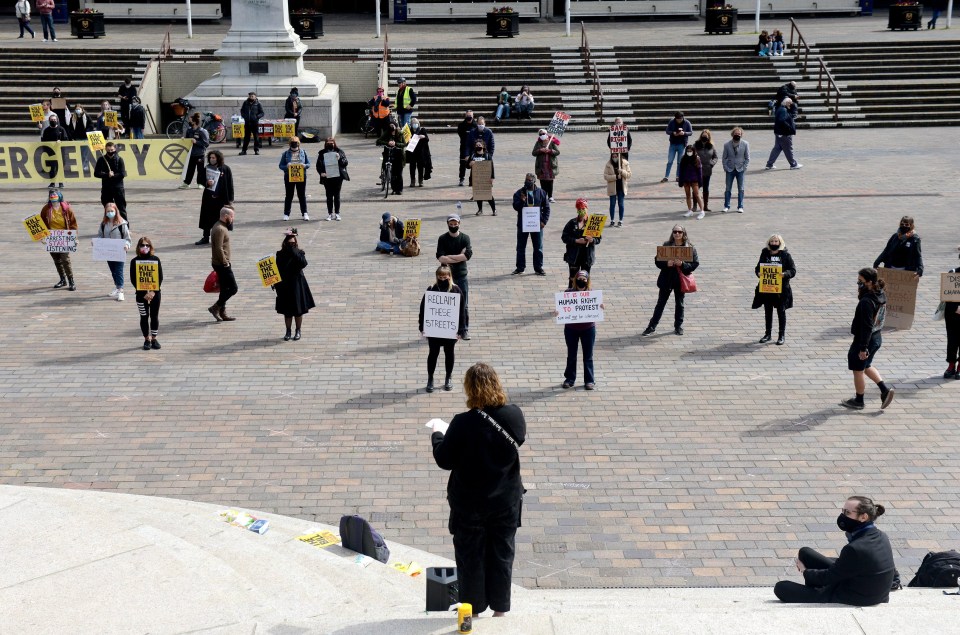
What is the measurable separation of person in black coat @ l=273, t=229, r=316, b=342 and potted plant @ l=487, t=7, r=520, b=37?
26.5 meters

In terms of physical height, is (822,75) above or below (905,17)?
below

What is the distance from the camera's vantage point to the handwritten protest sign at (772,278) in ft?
44.7

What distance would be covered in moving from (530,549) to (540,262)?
28.8 ft

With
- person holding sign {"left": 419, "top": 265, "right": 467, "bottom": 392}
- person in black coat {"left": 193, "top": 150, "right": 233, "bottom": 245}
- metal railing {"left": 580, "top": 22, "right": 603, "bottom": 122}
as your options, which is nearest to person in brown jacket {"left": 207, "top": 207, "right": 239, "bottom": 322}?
person in black coat {"left": 193, "top": 150, "right": 233, "bottom": 245}

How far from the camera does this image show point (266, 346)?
14062 millimetres

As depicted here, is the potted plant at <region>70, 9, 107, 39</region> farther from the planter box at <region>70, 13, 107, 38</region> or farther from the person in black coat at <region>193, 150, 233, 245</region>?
the person in black coat at <region>193, 150, 233, 245</region>

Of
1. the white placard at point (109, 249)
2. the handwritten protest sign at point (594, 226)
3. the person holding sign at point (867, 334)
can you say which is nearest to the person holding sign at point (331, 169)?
the white placard at point (109, 249)

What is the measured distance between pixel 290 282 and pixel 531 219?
14.0ft

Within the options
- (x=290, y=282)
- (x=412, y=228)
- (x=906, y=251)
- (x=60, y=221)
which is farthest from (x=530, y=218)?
(x=60, y=221)

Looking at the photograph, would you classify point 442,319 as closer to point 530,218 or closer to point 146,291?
point 146,291

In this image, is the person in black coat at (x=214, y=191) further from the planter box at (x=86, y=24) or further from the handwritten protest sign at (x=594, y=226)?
the planter box at (x=86, y=24)

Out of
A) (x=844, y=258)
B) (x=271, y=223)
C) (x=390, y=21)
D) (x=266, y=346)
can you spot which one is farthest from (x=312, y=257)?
(x=390, y=21)

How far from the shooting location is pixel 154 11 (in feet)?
143

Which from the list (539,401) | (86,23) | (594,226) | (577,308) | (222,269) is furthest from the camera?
(86,23)
